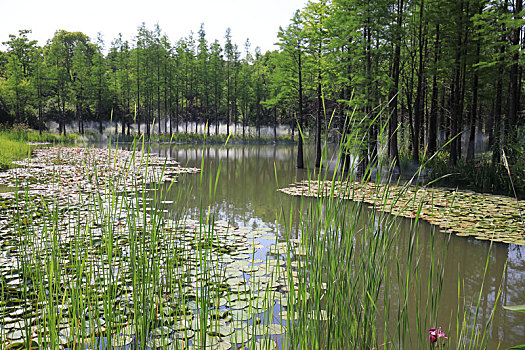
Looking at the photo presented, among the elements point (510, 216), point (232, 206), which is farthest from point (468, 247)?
point (232, 206)

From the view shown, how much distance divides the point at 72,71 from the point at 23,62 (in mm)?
3961

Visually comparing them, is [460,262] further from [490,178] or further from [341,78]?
[341,78]

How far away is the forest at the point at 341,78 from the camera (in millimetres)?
10648

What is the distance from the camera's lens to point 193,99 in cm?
3881

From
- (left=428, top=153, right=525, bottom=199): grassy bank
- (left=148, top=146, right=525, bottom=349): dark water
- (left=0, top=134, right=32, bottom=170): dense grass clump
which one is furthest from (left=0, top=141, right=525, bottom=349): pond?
(left=428, top=153, right=525, bottom=199): grassy bank

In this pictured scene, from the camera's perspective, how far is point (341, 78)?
442 inches

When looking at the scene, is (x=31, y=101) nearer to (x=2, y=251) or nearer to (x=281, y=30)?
(x=281, y=30)

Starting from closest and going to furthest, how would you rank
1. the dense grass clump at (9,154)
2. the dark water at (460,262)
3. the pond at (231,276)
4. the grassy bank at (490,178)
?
the pond at (231,276) < the dark water at (460,262) < the grassy bank at (490,178) < the dense grass clump at (9,154)

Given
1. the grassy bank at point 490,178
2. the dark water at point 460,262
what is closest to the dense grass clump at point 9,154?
the dark water at point 460,262

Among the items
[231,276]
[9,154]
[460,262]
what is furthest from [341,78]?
[9,154]

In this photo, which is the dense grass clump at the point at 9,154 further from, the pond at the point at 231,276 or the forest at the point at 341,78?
the forest at the point at 341,78

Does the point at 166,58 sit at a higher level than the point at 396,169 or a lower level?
higher

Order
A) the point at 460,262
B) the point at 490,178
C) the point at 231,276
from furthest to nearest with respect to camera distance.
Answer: the point at 490,178
the point at 460,262
the point at 231,276

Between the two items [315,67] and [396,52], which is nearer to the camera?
[396,52]
